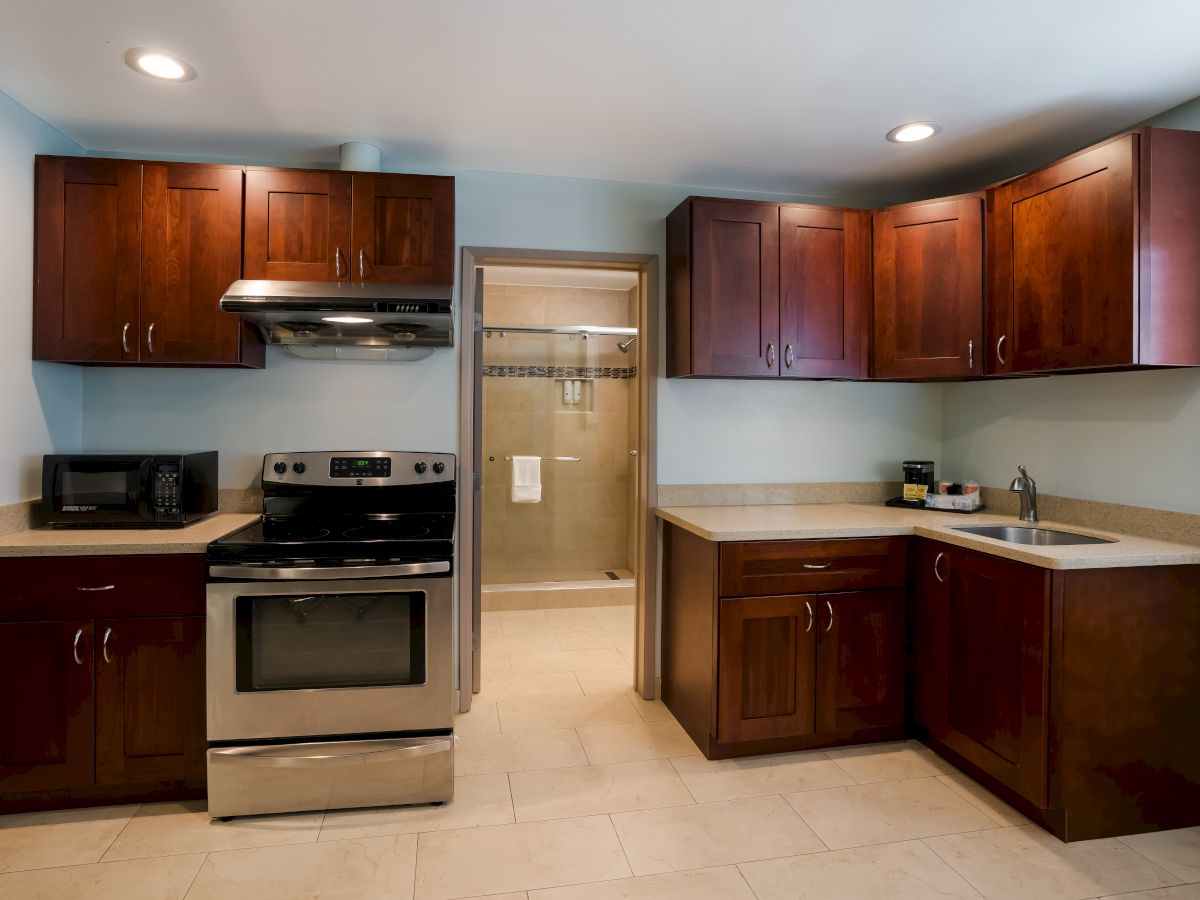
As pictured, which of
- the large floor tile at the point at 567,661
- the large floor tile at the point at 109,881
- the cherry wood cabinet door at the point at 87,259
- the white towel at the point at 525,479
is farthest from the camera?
the white towel at the point at 525,479

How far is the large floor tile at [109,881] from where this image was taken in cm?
186

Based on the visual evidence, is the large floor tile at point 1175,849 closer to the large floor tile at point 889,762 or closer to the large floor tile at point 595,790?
the large floor tile at point 889,762

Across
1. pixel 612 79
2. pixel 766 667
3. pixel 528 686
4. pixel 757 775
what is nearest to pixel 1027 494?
pixel 766 667

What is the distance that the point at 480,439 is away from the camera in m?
3.12

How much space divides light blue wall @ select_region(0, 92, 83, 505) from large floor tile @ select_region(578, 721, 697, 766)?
2.22 metres

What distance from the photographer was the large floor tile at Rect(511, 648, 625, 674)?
11.9 feet

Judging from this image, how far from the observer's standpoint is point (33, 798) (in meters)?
2.23

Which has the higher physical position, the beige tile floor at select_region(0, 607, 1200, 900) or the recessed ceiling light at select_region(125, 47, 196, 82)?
the recessed ceiling light at select_region(125, 47, 196, 82)

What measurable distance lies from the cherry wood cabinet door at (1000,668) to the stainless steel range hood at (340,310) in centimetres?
203

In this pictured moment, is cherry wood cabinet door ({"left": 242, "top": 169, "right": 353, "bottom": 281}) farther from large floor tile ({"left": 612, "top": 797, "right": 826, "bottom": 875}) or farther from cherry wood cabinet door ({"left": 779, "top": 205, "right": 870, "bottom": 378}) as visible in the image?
large floor tile ({"left": 612, "top": 797, "right": 826, "bottom": 875})

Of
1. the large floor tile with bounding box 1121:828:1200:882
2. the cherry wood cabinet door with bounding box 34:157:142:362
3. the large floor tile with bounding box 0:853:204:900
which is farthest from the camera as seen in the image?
the cherry wood cabinet door with bounding box 34:157:142:362

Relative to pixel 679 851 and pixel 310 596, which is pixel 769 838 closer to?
pixel 679 851

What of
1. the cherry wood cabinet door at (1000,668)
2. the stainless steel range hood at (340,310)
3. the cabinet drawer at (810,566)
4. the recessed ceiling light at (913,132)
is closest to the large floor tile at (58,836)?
the stainless steel range hood at (340,310)

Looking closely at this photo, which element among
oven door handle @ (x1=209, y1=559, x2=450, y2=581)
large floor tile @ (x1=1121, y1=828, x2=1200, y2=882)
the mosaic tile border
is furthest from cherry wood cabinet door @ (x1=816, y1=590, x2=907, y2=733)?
the mosaic tile border
